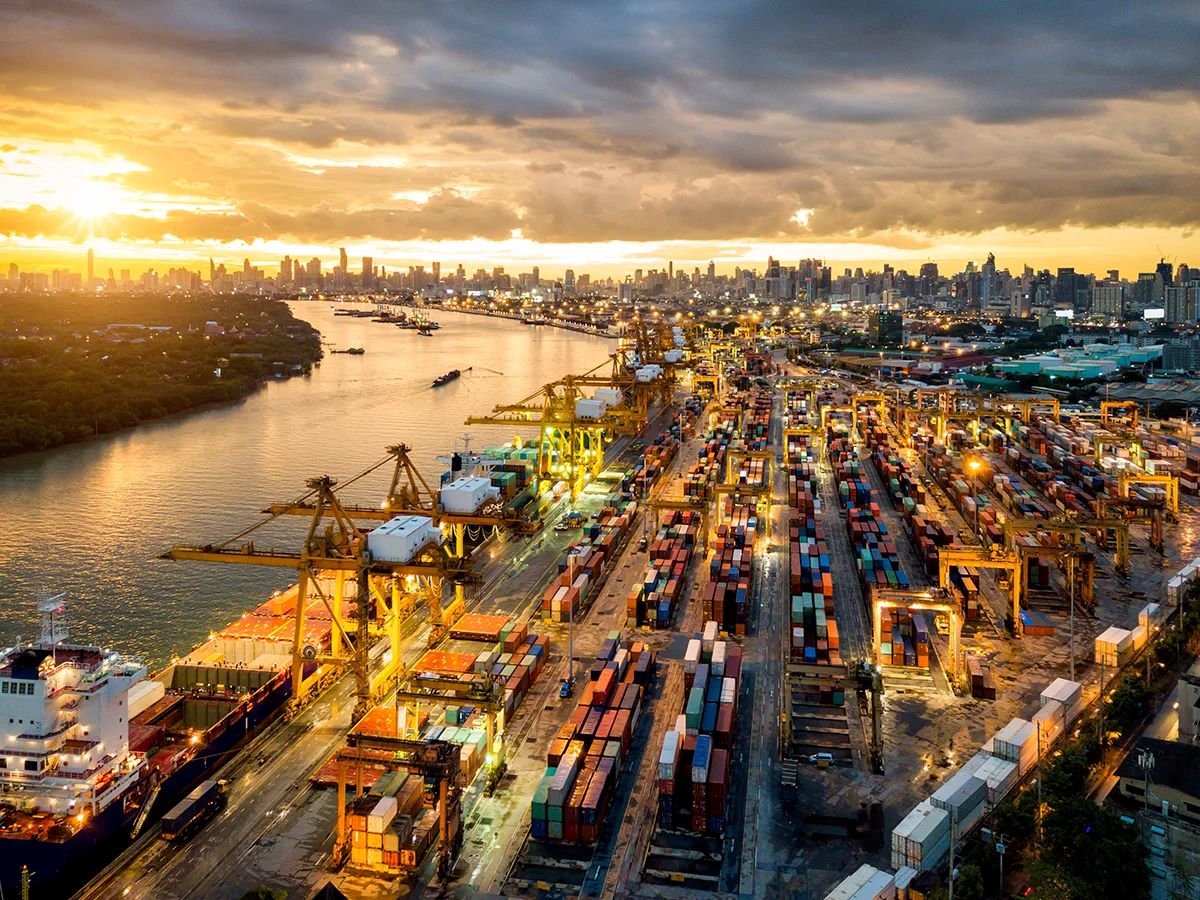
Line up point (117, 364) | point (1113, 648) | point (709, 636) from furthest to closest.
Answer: point (117, 364) → point (709, 636) → point (1113, 648)

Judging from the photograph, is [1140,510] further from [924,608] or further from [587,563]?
[587,563]

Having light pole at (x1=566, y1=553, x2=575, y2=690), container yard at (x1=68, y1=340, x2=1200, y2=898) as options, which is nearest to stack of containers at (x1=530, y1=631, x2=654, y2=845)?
container yard at (x1=68, y1=340, x2=1200, y2=898)

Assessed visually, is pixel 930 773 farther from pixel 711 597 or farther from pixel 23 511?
pixel 23 511

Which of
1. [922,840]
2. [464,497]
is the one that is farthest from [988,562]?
[464,497]

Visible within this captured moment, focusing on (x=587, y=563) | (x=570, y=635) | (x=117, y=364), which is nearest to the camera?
(x=570, y=635)

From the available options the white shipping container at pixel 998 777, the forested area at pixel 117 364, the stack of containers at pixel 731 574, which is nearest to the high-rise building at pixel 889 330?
the forested area at pixel 117 364
